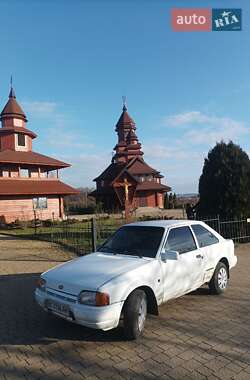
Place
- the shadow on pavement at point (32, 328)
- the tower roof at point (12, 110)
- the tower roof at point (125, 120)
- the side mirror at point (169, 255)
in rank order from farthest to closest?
the tower roof at point (125, 120)
the tower roof at point (12, 110)
the side mirror at point (169, 255)
the shadow on pavement at point (32, 328)

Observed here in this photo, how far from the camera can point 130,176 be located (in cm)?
4741

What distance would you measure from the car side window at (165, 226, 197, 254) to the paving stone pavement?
104 cm

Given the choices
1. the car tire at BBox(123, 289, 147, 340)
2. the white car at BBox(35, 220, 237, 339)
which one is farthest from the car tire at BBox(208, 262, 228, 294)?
the car tire at BBox(123, 289, 147, 340)

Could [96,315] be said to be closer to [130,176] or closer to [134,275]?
[134,275]

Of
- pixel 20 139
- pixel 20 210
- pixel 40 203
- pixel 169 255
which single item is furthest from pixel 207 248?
pixel 20 139

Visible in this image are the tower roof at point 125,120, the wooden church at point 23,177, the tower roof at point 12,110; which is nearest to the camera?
the wooden church at point 23,177

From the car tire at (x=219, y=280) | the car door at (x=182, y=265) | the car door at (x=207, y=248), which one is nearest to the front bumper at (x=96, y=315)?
the car door at (x=182, y=265)

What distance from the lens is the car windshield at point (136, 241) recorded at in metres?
5.79

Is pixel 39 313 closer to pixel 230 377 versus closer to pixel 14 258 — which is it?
pixel 230 377

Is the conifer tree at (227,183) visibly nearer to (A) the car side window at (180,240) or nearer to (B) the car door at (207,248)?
(B) the car door at (207,248)

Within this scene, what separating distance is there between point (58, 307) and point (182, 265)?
7.14 feet

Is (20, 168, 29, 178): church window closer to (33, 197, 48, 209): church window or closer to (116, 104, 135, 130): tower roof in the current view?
(33, 197, 48, 209): church window

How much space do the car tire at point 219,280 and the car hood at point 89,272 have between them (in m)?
2.12

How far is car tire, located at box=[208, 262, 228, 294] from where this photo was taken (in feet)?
22.7
